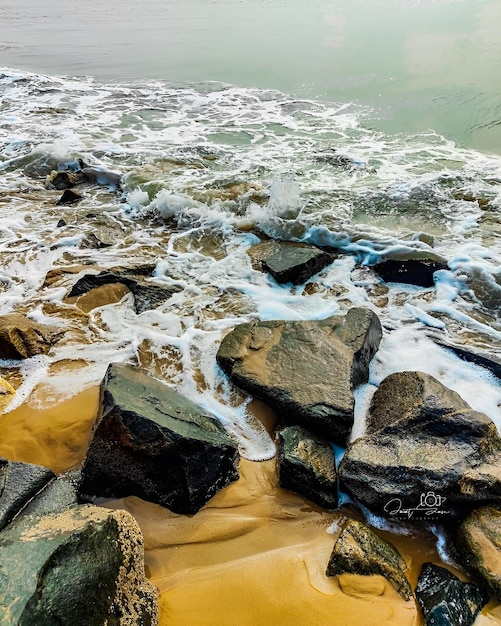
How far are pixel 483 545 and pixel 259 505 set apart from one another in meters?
1.30

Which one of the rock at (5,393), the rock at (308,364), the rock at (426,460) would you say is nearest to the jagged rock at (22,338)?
the rock at (5,393)

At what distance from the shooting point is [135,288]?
191 inches

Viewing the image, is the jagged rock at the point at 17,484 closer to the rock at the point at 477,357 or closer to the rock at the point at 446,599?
the rock at the point at 446,599

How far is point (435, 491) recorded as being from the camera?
8.37ft

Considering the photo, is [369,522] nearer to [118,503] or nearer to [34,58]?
[118,503]

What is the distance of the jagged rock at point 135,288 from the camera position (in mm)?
4742

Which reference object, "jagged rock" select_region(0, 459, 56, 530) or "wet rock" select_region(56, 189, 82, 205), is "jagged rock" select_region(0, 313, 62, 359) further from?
"wet rock" select_region(56, 189, 82, 205)

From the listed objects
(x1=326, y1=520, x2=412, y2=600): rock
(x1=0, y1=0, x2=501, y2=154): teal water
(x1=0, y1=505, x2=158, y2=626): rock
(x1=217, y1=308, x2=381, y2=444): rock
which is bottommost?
(x1=326, y1=520, x2=412, y2=600): rock

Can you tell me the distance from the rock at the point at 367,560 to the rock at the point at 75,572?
98 cm

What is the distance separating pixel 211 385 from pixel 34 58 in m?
21.8

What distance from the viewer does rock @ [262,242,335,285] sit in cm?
515

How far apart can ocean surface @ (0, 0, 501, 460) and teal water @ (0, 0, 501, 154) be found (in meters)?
0.13

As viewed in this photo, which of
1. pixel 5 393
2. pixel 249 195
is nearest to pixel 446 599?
pixel 5 393

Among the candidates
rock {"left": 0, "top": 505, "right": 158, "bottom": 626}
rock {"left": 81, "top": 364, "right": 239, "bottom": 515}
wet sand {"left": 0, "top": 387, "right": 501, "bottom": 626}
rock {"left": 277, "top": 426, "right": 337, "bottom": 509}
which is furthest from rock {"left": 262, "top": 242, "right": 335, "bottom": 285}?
rock {"left": 0, "top": 505, "right": 158, "bottom": 626}
